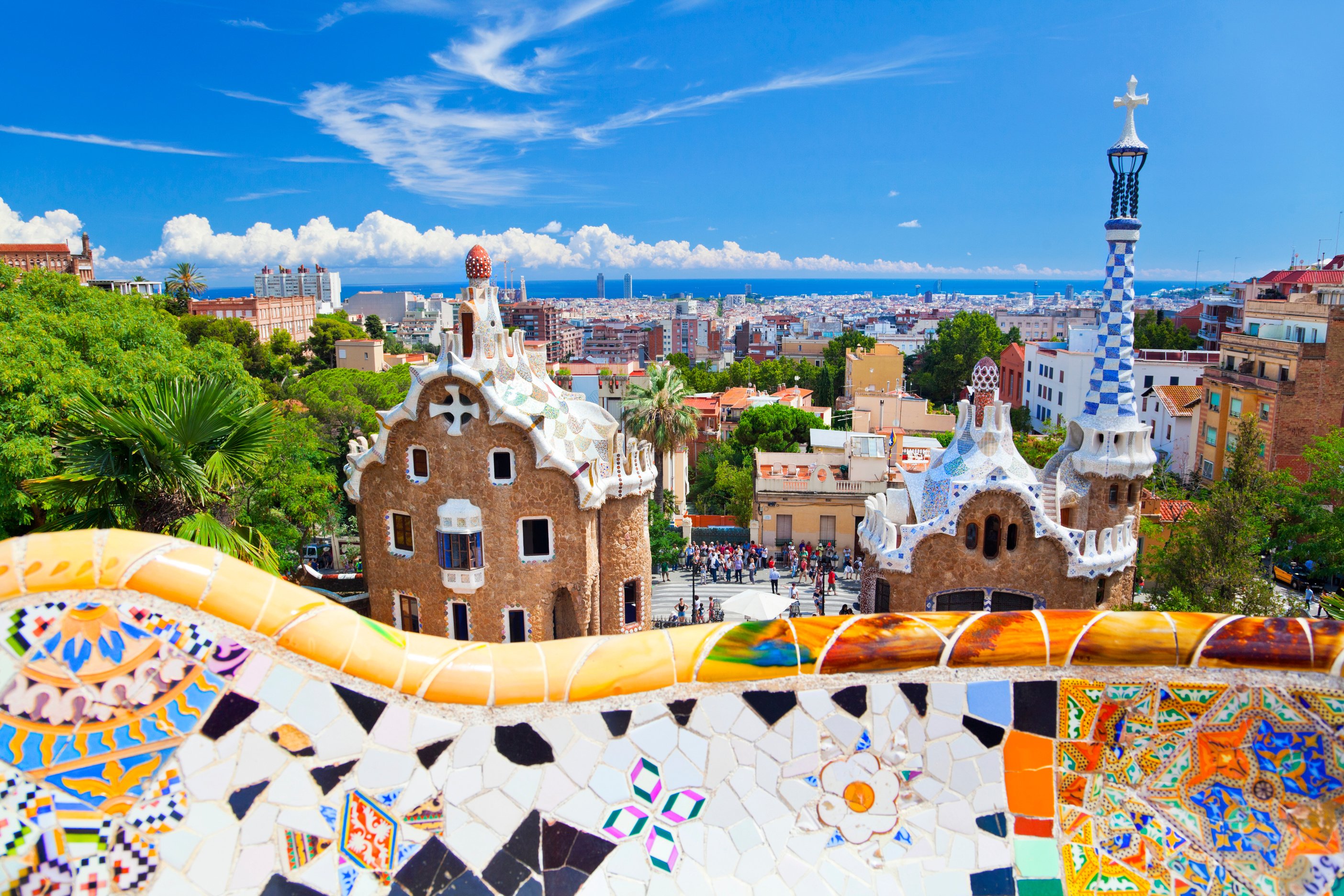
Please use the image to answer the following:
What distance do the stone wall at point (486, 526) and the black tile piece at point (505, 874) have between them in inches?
539

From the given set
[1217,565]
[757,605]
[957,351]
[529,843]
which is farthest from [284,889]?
[957,351]

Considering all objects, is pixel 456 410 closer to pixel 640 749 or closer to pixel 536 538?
pixel 536 538

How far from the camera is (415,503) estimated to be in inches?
717

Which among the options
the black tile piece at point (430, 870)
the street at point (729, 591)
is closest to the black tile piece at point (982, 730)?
the black tile piece at point (430, 870)

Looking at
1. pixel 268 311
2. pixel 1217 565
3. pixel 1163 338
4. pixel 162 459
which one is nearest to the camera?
pixel 162 459

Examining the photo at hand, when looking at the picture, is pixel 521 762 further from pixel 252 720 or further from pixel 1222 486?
pixel 1222 486

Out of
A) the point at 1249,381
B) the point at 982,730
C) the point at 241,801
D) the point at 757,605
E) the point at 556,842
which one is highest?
the point at 982,730

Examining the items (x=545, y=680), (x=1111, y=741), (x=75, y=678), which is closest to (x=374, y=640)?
(x=545, y=680)

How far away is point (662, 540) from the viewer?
29172mm

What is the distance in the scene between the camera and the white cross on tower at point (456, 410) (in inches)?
690

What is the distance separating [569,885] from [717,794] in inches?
34.0

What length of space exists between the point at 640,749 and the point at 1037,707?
2129mm

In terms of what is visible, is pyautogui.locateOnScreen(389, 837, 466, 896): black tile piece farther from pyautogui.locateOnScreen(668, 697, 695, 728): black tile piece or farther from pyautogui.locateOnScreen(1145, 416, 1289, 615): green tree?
pyautogui.locateOnScreen(1145, 416, 1289, 615): green tree

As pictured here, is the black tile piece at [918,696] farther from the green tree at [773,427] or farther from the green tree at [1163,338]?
the green tree at [1163,338]
